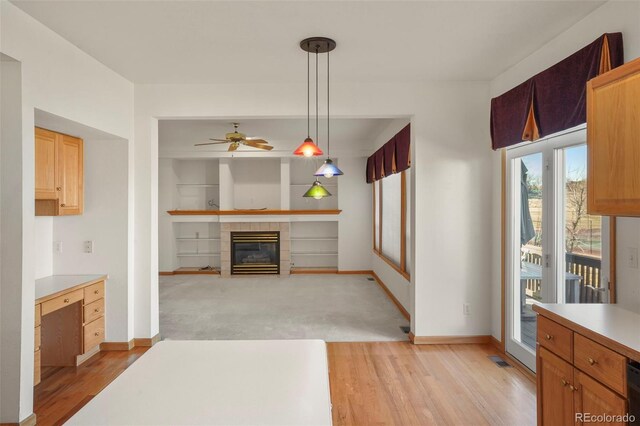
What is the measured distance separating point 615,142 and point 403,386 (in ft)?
7.37

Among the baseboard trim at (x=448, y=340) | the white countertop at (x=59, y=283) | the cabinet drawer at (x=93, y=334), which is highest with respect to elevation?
the white countertop at (x=59, y=283)

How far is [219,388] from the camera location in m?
1.39

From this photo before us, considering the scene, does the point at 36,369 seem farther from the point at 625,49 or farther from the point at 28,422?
the point at 625,49

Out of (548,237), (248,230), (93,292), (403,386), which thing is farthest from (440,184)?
(248,230)

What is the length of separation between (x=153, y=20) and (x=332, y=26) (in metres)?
1.23

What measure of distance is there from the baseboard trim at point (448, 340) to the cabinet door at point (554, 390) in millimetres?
1769

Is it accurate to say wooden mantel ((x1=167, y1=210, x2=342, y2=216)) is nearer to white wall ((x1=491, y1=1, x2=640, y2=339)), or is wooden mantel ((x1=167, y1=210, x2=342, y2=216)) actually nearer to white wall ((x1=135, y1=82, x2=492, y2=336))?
white wall ((x1=135, y1=82, x2=492, y2=336))

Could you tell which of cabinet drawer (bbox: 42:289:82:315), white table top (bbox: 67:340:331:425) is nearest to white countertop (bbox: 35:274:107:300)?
cabinet drawer (bbox: 42:289:82:315)

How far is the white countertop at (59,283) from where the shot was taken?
297cm

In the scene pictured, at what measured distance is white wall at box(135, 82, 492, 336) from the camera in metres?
3.81

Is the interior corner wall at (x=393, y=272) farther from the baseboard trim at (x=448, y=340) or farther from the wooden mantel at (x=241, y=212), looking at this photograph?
the wooden mantel at (x=241, y=212)

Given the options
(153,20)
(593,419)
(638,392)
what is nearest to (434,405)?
(593,419)

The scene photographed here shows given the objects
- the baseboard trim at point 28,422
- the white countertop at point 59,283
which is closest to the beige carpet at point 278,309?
the white countertop at point 59,283

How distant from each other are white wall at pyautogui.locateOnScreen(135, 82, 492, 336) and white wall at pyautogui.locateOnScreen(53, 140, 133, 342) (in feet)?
0.56
